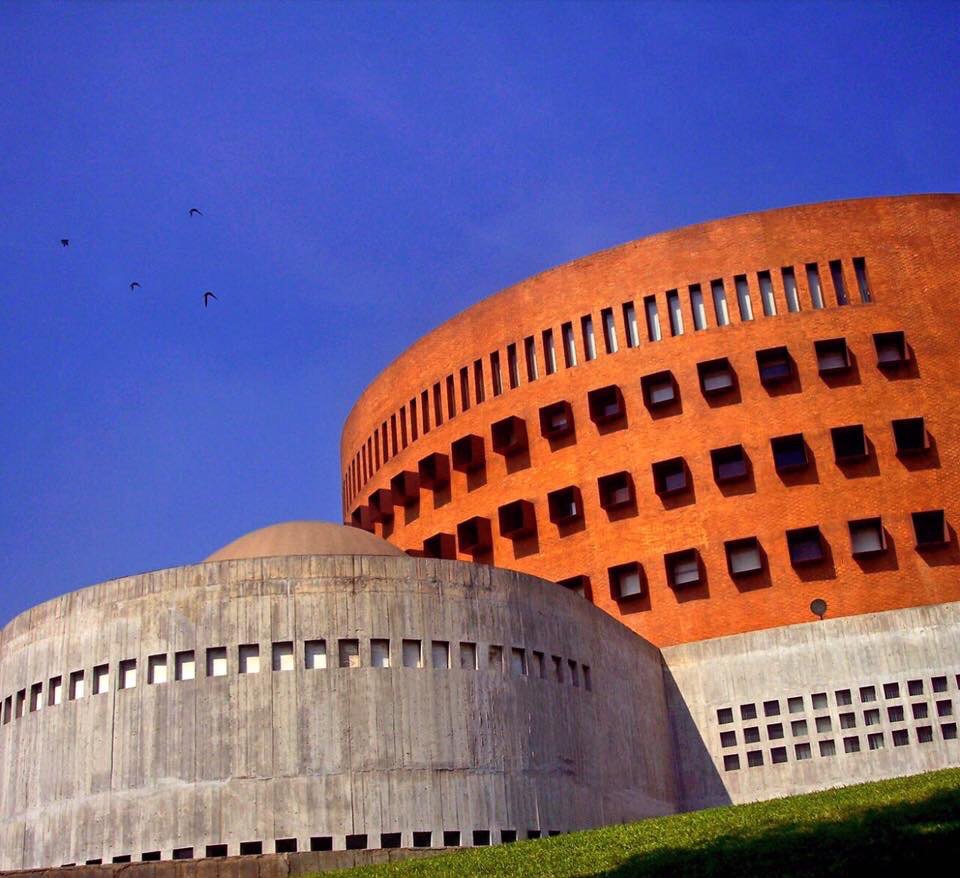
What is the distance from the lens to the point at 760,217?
36.7 m

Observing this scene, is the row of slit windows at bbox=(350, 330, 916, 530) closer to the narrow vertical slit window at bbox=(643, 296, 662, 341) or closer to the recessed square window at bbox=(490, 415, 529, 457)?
the recessed square window at bbox=(490, 415, 529, 457)

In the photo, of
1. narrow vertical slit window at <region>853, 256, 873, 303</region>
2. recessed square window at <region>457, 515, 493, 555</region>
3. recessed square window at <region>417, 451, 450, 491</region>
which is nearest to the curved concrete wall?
recessed square window at <region>457, 515, 493, 555</region>

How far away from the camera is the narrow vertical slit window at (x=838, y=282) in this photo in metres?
35.7

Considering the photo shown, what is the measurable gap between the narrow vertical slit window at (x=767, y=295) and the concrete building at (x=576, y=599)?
0.06 metres

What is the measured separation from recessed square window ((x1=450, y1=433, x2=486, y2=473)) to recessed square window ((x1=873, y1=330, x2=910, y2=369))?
11.5 metres

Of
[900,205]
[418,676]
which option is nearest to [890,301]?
[900,205]

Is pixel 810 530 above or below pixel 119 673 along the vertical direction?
above

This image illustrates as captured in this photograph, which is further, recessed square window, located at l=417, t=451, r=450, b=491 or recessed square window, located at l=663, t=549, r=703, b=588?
recessed square window, located at l=417, t=451, r=450, b=491

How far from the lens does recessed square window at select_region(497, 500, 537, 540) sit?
3722 cm

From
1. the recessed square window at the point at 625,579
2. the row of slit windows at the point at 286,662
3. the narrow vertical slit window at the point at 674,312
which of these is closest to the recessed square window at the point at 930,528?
the recessed square window at the point at 625,579

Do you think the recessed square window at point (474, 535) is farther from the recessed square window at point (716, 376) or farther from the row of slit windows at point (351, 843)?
the row of slit windows at point (351, 843)

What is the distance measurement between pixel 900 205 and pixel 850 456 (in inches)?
303

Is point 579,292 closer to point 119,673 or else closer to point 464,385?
point 464,385

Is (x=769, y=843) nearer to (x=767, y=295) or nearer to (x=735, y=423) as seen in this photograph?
(x=735, y=423)
